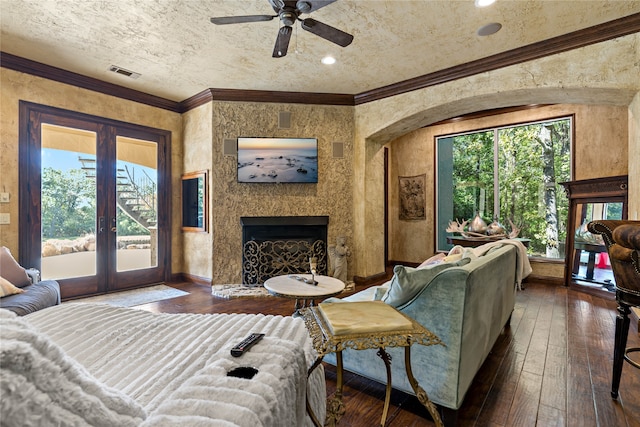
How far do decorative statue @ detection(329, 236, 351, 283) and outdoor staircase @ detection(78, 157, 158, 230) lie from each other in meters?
2.88

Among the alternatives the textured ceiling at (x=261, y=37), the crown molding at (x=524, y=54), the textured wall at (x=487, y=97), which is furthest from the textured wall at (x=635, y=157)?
the textured ceiling at (x=261, y=37)

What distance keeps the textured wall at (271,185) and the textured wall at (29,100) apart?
1132 mm

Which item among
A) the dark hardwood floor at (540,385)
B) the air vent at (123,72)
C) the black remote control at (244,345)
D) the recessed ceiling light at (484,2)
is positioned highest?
the air vent at (123,72)

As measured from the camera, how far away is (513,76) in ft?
11.1

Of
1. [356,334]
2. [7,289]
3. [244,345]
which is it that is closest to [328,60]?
[356,334]

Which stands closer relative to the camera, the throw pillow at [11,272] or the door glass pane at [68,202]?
the throw pillow at [11,272]

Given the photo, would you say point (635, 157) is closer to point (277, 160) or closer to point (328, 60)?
point (328, 60)

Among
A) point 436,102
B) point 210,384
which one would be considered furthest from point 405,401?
Answer: point 436,102

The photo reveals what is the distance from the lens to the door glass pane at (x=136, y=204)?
436cm

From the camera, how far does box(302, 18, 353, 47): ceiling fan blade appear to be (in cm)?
243

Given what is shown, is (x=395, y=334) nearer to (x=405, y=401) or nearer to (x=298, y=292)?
(x=405, y=401)

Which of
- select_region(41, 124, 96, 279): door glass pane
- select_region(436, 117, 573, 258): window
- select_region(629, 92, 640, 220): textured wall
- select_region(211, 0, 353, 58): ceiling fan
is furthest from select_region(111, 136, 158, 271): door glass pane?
select_region(629, 92, 640, 220): textured wall

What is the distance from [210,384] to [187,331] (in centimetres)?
62

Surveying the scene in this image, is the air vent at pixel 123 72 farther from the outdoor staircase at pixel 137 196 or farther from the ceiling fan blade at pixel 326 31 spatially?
the ceiling fan blade at pixel 326 31
